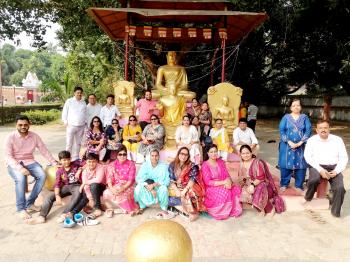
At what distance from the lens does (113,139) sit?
7543 mm

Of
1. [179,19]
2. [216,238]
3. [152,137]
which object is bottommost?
[216,238]

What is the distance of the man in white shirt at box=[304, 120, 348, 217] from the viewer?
5.42 meters

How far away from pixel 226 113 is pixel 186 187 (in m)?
3.58

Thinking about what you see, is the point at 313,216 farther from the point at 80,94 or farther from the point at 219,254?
the point at 80,94

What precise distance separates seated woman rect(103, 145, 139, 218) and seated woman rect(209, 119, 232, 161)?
2620 mm

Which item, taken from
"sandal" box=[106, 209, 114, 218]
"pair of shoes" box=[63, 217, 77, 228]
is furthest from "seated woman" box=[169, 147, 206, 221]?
"pair of shoes" box=[63, 217, 77, 228]

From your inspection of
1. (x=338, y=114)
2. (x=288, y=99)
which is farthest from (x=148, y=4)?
(x=288, y=99)

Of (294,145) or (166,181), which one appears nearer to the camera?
(166,181)

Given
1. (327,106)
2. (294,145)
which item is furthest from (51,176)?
(327,106)

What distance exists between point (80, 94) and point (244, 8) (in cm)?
683

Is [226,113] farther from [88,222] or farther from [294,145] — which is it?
[88,222]

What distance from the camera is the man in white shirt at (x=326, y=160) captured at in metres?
5.42

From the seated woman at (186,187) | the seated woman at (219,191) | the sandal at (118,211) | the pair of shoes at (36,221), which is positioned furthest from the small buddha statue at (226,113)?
the pair of shoes at (36,221)

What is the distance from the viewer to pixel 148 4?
10203 millimetres
